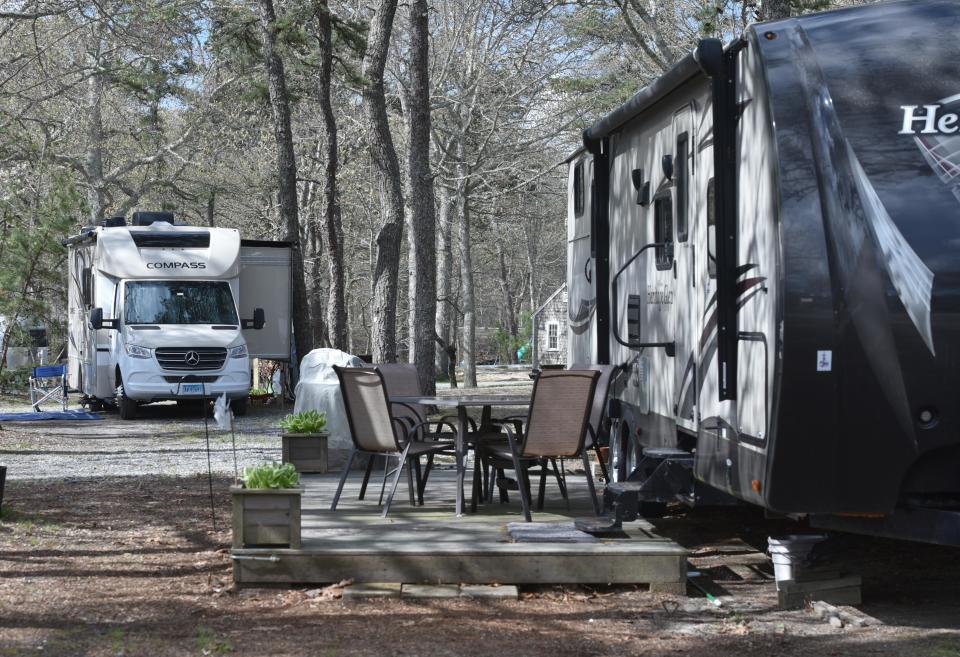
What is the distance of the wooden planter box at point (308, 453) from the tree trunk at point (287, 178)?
1082 centimetres

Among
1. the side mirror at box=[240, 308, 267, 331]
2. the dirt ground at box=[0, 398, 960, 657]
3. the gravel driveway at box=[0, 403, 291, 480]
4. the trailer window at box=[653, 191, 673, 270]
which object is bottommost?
the dirt ground at box=[0, 398, 960, 657]

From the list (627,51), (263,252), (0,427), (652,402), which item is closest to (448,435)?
(652,402)

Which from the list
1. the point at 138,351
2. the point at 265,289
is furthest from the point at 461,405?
the point at 265,289

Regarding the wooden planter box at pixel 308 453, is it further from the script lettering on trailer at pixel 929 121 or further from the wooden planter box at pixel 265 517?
the script lettering on trailer at pixel 929 121

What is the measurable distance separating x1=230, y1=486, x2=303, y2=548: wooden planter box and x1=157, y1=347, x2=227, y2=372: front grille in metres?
12.5

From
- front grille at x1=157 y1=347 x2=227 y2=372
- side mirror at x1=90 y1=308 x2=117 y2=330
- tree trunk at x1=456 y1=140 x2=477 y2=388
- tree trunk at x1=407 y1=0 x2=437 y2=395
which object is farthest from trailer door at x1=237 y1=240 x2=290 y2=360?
tree trunk at x1=456 y1=140 x2=477 y2=388

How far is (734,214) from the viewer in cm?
601

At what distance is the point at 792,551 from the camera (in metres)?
6.25

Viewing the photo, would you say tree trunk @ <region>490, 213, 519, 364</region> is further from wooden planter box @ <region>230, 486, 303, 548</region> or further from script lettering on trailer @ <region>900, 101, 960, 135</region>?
script lettering on trailer @ <region>900, 101, 960, 135</region>

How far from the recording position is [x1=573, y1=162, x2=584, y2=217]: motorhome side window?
1101 centimetres

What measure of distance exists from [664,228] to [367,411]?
2228 millimetres

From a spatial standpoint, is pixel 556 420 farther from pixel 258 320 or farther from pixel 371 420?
pixel 258 320

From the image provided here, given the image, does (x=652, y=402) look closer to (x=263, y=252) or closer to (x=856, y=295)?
(x=856, y=295)

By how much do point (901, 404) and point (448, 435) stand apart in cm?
480
